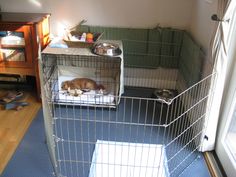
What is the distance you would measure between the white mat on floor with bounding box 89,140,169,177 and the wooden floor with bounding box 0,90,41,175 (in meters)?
0.63

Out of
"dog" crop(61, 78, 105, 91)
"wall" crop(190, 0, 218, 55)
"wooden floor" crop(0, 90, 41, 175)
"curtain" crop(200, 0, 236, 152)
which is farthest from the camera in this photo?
"dog" crop(61, 78, 105, 91)

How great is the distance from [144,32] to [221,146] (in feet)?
4.59

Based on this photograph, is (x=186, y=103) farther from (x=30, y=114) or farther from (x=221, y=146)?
(x=30, y=114)

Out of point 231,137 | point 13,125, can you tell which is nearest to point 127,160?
point 231,137

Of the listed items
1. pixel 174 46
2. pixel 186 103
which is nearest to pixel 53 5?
pixel 174 46

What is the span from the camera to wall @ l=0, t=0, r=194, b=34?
2.75 m

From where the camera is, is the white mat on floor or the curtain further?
the white mat on floor

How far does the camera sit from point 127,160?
197cm

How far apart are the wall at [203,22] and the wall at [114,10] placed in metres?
0.18

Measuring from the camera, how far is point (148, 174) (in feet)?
6.08

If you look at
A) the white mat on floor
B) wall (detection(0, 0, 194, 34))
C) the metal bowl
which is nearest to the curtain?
the white mat on floor

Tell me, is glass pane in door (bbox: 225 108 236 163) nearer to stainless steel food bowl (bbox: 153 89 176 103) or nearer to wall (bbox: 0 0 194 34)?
stainless steel food bowl (bbox: 153 89 176 103)

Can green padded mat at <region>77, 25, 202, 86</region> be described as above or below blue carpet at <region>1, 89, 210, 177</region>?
above

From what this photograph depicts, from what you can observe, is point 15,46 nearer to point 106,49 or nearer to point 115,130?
point 106,49
